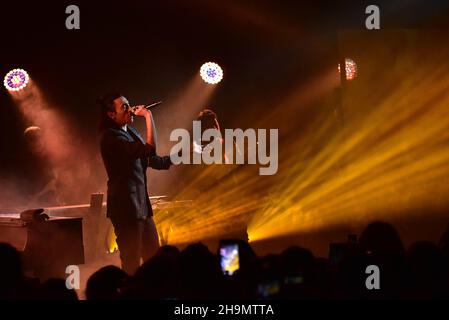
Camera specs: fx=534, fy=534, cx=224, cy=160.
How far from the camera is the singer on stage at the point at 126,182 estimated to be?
444 cm

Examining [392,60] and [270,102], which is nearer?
[392,60]

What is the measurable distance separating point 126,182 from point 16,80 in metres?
6.05

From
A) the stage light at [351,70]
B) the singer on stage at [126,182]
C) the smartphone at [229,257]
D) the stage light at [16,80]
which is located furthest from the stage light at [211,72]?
the smartphone at [229,257]

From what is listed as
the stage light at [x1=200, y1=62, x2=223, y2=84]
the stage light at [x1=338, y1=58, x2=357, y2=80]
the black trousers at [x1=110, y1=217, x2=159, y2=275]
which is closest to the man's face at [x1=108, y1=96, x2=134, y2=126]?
the black trousers at [x1=110, y1=217, x2=159, y2=275]

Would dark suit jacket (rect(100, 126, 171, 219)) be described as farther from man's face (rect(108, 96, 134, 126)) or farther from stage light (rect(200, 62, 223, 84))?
stage light (rect(200, 62, 223, 84))

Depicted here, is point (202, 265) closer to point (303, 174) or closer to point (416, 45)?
point (416, 45)

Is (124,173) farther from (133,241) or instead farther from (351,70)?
(351,70)

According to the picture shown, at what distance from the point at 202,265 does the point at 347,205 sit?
5.01 metres

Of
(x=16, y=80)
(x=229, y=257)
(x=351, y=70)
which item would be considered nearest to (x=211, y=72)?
(x=16, y=80)

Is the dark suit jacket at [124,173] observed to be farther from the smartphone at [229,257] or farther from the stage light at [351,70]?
the stage light at [351,70]

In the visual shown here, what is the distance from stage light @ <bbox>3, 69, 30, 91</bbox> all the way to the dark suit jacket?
5.80 m

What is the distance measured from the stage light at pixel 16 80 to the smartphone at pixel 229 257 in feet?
24.4

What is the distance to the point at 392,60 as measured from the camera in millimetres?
6754
